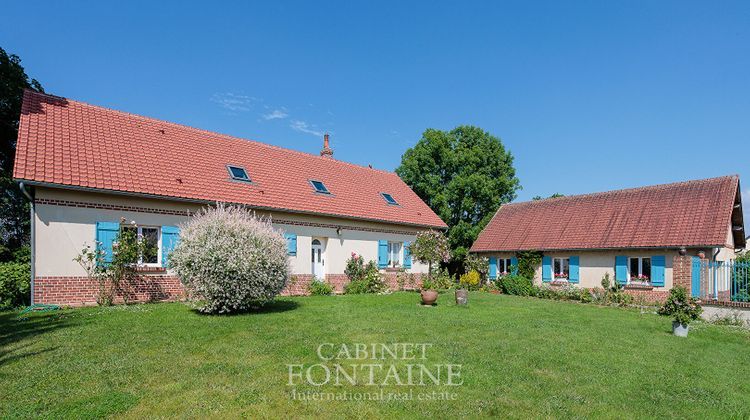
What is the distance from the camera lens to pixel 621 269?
A: 753 inches

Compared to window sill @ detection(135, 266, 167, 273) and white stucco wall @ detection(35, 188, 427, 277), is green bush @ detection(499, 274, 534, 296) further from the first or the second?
window sill @ detection(135, 266, 167, 273)

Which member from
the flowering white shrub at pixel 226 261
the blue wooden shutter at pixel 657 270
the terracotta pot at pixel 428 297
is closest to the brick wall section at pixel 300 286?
the terracotta pot at pixel 428 297

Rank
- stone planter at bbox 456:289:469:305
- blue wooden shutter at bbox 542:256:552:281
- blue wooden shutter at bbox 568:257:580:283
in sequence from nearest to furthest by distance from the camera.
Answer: stone planter at bbox 456:289:469:305, blue wooden shutter at bbox 568:257:580:283, blue wooden shutter at bbox 542:256:552:281

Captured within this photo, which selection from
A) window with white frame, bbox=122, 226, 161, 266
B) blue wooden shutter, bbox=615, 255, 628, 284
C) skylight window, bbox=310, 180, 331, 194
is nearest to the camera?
window with white frame, bbox=122, 226, 161, 266

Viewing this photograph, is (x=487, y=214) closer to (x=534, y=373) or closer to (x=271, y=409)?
(x=534, y=373)

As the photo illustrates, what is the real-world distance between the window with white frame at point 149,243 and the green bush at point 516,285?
1511cm

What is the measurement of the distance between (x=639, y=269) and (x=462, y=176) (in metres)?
13.4

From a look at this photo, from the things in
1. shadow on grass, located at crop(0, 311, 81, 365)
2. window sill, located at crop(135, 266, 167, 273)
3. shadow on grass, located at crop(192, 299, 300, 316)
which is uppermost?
window sill, located at crop(135, 266, 167, 273)

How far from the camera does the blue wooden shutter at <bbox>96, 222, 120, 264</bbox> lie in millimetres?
12289

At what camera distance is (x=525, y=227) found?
80.4 feet

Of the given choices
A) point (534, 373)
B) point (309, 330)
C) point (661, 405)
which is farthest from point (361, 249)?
point (661, 405)

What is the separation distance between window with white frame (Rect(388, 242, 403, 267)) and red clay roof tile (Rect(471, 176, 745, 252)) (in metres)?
5.81

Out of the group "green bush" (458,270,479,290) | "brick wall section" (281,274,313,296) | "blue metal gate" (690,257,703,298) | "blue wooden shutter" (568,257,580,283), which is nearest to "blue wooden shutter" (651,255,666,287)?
"blue metal gate" (690,257,703,298)

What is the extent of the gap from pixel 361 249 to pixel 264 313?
9.11 m
